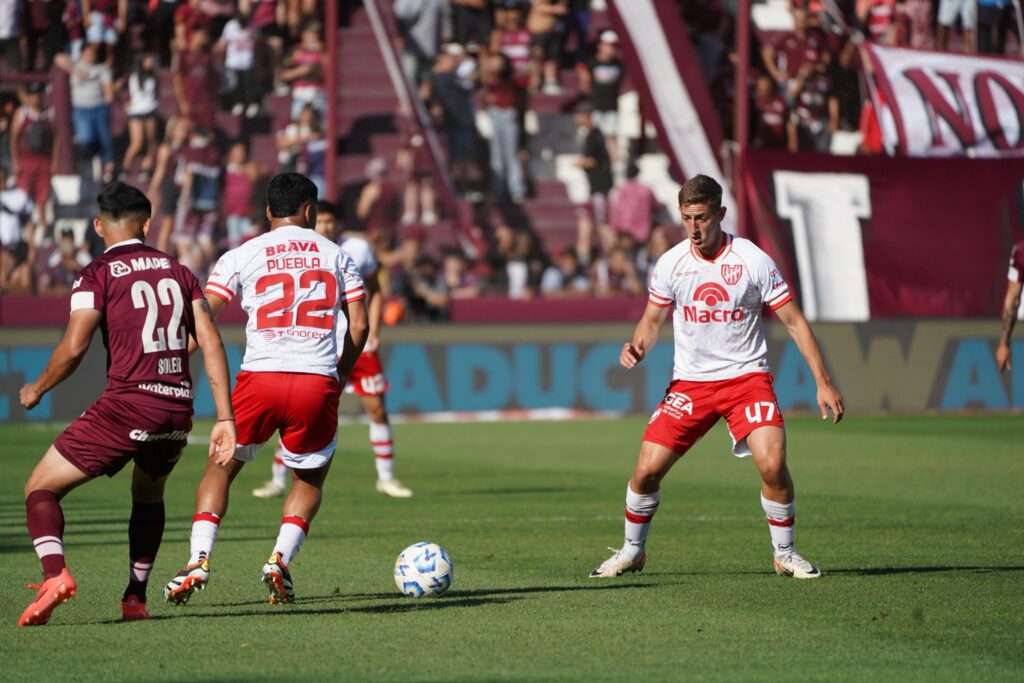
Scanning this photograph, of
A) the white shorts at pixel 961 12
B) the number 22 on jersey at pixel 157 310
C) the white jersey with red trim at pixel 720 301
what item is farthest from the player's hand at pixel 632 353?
the white shorts at pixel 961 12

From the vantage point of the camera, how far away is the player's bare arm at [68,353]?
7.06 metres

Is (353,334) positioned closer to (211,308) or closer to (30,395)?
(211,308)

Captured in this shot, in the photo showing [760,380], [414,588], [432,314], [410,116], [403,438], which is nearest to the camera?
[414,588]

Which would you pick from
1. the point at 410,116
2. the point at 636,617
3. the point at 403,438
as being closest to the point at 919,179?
the point at 410,116

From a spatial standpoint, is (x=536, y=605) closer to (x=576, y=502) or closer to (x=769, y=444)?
(x=769, y=444)

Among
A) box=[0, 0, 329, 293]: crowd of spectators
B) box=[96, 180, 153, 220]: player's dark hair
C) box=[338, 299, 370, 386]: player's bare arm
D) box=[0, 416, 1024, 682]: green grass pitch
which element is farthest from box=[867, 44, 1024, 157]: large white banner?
box=[96, 180, 153, 220]: player's dark hair

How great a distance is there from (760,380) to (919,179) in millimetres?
17215

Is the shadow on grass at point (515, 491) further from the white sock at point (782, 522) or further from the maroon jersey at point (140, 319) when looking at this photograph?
the maroon jersey at point (140, 319)

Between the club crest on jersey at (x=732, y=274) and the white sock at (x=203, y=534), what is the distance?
9.50 ft

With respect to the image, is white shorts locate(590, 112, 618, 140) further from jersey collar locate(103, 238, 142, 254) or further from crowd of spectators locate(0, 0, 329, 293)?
jersey collar locate(103, 238, 142, 254)

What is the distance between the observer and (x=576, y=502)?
525 inches

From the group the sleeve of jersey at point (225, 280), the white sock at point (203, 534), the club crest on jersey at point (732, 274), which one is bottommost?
the white sock at point (203, 534)

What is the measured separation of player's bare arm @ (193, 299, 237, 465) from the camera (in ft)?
23.8

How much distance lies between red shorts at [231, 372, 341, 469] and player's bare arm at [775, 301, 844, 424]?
2.35 meters
